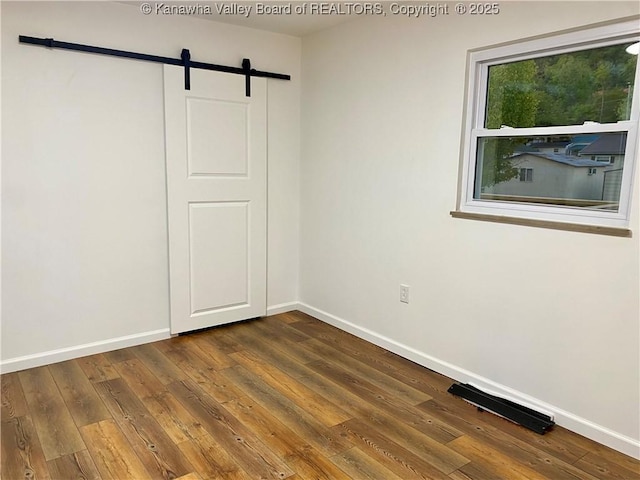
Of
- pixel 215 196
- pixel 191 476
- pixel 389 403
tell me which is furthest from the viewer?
pixel 215 196

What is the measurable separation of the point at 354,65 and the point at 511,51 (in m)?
1.15

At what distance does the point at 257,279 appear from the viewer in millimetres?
3717

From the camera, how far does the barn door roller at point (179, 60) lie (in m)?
2.66

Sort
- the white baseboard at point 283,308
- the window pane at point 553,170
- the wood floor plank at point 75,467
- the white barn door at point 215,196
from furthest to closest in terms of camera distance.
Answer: the white baseboard at point 283,308, the white barn door at point 215,196, the window pane at point 553,170, the wood floor plank at point 75,467

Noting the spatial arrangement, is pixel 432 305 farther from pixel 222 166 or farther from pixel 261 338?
pixel 222 166

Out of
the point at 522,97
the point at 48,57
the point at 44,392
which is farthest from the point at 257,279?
the point at 522,97

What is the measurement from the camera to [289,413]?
2396 mm

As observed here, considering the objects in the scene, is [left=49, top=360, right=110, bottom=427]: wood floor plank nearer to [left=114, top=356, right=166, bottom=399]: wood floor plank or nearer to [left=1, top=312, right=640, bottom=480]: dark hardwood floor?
[left=1, top=312, right=640, bottom=480]: dark hardwood floor

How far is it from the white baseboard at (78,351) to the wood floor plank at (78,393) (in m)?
0.06

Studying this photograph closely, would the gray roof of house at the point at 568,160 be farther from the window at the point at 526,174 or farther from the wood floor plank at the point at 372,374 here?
the wood floor plank at the point at 372,374

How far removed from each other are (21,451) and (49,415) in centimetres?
30

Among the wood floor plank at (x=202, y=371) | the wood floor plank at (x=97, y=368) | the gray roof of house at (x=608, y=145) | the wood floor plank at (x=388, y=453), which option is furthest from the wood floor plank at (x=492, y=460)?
the wood floor plank at (x=97, y=368)

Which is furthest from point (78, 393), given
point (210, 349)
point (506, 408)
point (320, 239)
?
point (506, 408)

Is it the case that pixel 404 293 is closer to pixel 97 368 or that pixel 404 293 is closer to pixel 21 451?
pixel 97 368
